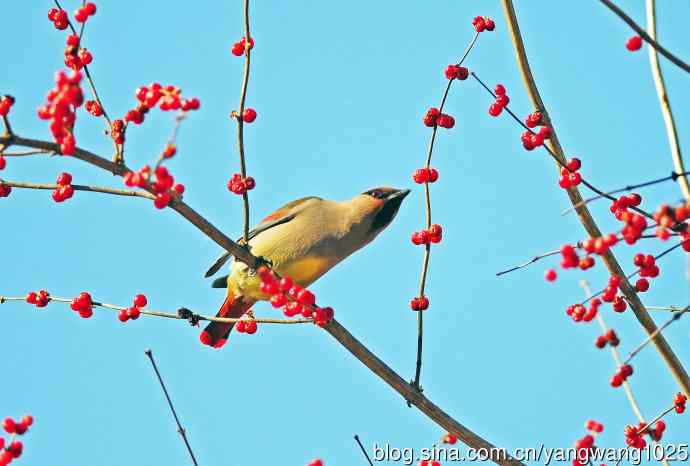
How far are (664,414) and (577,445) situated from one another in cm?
37

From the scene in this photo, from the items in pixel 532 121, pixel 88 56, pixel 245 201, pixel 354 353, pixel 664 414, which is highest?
pixel 88 56

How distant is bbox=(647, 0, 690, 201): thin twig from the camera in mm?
3529

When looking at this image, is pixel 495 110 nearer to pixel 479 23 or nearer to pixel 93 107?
pixel 479 23

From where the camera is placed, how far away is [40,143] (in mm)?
3137

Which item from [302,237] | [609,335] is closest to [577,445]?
[609,335]

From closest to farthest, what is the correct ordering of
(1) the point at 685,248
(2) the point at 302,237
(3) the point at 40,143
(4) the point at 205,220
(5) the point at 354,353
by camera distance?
(3) the point at 40,143
(1) the point at 685,248
(4) the point at 205,220
(5) the point at 354,353
(2) the point at 302,237

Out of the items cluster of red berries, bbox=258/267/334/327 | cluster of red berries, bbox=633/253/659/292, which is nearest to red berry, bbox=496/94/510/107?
cluster of red berries, bbox=633/253/659/292

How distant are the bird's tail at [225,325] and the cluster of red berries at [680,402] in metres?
2.68

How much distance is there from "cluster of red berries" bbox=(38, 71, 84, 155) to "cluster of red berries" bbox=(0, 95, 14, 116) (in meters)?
0.11

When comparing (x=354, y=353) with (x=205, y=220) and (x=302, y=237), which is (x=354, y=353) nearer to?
(x=205, y=220)

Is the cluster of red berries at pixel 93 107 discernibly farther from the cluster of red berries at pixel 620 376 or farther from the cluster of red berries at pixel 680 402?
the cluster of red berries at pixel 680 402

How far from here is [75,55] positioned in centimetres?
359

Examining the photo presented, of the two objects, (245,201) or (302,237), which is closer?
(245,201)

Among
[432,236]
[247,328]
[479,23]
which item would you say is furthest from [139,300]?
[479,23]
